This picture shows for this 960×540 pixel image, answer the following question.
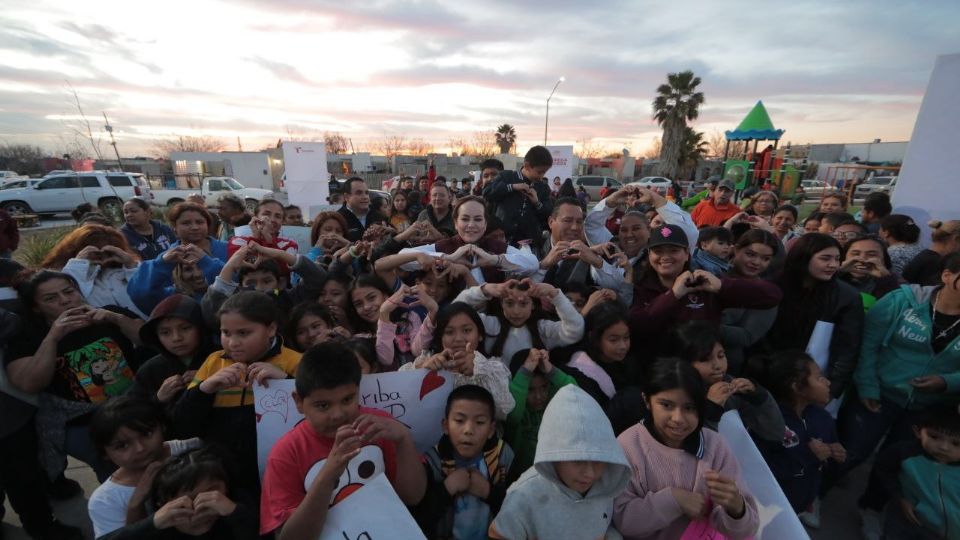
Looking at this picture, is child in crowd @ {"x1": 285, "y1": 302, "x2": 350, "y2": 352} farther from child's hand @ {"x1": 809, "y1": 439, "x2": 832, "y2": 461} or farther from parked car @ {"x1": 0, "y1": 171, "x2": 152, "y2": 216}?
parked car @ {"x1": 0, "y1": 171, "x2": 152, "y2": 216}

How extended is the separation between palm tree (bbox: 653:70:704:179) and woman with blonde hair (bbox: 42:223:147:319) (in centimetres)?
4237

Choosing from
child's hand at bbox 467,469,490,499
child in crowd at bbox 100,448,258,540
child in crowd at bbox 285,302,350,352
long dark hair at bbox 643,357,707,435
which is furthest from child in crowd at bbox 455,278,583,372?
child in crowd at bbox 100,448,258,540

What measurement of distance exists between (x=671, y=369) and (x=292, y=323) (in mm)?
2502

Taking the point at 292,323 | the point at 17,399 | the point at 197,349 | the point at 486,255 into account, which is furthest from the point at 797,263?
the point at 17,399

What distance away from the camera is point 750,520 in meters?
1.84

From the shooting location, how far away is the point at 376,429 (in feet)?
5.86

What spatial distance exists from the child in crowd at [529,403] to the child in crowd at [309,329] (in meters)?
1.28

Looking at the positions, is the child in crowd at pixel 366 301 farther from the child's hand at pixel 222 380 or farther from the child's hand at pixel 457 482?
the child's hand at pixel 457 482

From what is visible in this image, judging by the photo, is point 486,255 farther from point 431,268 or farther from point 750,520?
point 750,520

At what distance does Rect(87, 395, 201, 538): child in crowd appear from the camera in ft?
6.50

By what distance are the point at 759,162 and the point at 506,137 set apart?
156 ft

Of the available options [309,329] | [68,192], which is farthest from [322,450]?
[68,192]

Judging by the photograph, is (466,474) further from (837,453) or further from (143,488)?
(837,453)

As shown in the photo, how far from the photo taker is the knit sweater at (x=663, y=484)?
6.41 feet
